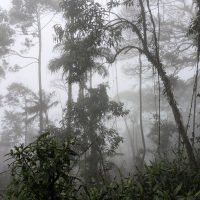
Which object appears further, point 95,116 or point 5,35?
point 5,35

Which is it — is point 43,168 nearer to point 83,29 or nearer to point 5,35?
point 83,29

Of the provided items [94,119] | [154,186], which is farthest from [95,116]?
[154,186]

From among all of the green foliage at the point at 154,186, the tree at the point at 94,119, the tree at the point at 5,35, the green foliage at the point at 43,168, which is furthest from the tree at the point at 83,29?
the tree at the point at 5,35

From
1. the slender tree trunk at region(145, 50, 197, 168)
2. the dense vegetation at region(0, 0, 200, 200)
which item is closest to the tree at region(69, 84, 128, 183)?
the dense vegetation at region(0, 0, 200, 200)

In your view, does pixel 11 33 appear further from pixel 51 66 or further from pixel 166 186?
pixel 166 186

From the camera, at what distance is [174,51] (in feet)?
70.4

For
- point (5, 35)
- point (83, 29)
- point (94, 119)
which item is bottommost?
point (94, 119)

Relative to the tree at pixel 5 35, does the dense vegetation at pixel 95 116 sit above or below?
below

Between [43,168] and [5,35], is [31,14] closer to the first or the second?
[5,35]

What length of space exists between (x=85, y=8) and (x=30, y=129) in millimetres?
34450

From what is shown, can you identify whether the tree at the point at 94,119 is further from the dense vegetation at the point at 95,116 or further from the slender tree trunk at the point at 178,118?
the slender tree trunk at the point at 178,118

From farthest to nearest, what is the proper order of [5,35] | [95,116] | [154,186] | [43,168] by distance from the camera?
[5,35] → [95,116] → [154,186] → [43,168]

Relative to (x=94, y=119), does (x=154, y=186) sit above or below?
below

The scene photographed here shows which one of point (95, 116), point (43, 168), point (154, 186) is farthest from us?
point (95, 116)
